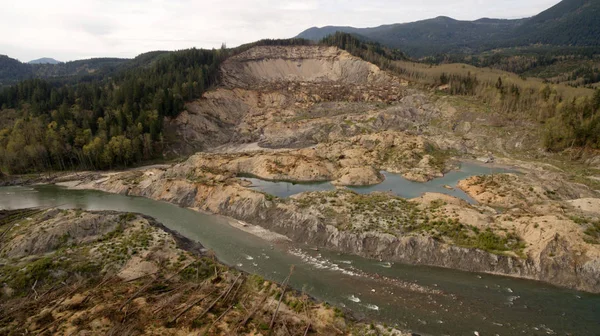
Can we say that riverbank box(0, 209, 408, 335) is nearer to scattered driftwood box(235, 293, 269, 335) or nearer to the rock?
scattered driftwood box(235, 293, 269, 335)

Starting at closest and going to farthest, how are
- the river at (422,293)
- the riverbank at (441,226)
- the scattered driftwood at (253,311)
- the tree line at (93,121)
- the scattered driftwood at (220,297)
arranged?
the scattered driftwood at (253,311)
the scattered driftwood at (220,297)
the river at (422,293)
the riverbank at (441,226)
the tree line at (93,121)

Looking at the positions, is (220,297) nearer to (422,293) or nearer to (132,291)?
(132,291)

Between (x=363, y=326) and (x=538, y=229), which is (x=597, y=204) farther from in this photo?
(x=363, y=326)

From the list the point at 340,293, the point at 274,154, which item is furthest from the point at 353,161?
the point at 340,293

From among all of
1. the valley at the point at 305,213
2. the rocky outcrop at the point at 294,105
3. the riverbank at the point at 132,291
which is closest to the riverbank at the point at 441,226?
the valley at the point at 305,213

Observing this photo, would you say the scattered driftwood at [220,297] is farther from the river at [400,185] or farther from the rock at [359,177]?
the rock at [359,177]

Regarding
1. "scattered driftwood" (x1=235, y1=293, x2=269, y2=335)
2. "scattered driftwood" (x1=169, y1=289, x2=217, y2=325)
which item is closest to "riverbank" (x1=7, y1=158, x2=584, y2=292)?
"scattered driftwood" (x1=235, y1=293, x2=269, y2=335)
